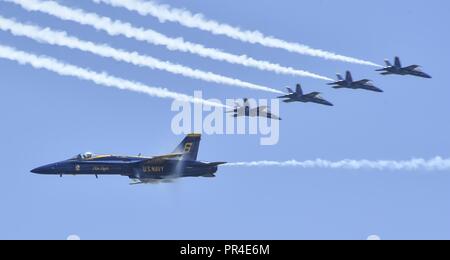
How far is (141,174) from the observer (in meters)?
86.6

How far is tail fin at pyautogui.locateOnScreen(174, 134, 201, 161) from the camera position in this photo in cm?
8812

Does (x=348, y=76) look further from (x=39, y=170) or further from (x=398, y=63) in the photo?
(x=39, y=170)

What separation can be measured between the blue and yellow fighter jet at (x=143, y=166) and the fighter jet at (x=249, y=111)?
5037 mm

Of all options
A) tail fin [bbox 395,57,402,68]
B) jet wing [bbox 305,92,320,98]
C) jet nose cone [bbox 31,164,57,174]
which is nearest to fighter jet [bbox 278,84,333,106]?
jet wing [bbox 305,92,320,98]

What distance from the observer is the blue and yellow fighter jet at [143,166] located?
8612 cm

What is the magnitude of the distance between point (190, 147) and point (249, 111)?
21.2 ft

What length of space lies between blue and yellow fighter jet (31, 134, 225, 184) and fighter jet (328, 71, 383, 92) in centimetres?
1535

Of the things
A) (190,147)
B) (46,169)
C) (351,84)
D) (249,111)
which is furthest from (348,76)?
(46,169)

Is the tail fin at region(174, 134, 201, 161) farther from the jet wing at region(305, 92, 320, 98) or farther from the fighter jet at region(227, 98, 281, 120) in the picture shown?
the jet wing at region(305, 92, 320, 98)
